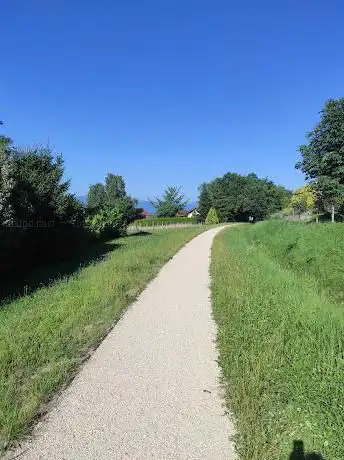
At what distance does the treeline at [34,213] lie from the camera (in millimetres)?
12812

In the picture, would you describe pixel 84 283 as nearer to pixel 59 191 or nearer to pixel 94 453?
pixel 94 453

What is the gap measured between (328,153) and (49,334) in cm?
2830

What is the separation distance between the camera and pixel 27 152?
18.7m

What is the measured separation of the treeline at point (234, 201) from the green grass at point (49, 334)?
3232 inches

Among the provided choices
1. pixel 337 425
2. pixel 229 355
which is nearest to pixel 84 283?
pixel 229 355

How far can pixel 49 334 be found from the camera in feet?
21.6

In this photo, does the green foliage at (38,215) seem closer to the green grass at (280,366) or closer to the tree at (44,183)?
the tree at (44,183)

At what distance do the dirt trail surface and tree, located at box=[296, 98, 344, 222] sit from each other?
84.7 ft

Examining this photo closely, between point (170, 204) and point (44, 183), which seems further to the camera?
point (170, 204)

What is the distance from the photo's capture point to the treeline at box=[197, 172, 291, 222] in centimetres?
9862

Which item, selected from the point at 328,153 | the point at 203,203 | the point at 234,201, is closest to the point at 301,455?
the point at 328,153

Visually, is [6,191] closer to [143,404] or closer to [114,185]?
[143,404]

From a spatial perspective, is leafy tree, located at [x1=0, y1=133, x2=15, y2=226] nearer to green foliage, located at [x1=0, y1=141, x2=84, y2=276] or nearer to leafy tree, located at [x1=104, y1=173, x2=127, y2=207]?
green foliage, located at [x1=0, y1=141, x2=84, y2=276]

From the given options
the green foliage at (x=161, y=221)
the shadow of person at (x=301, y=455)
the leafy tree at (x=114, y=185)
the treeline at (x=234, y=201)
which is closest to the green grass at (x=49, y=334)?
the shadow of person at (x=301, y=455)
